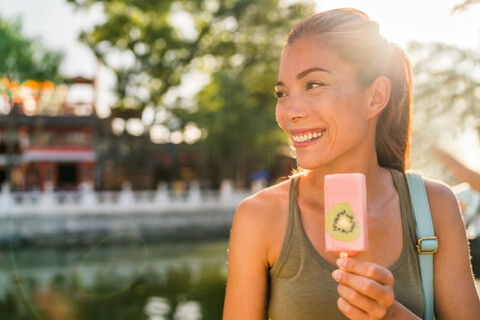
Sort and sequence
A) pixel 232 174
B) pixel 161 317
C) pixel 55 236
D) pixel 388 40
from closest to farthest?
pixel 388 40 < pixel 161 317 < pixel 55 236 < pixel 232 174

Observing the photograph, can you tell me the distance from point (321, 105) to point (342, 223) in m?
0.30

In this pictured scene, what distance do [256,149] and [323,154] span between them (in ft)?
67.8

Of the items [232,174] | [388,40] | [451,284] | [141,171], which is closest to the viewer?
[451,284]

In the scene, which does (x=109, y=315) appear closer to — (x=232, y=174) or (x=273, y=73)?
(x=273, y=73)

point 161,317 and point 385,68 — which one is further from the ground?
point 385,68

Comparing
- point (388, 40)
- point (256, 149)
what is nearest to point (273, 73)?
point (256, 149)

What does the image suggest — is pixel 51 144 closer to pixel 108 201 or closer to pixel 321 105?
pixel 108 201

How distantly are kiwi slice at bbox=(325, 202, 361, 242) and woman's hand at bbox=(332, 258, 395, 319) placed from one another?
0.17 feet

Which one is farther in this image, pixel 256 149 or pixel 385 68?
pixel 256 149

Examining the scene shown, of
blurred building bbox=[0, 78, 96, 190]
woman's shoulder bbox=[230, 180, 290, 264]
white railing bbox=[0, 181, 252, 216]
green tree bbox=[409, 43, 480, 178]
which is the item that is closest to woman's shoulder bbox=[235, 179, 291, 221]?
woman's shoulder bbox=[230, 180, 290, 264]

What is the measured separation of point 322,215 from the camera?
1313 millimetres

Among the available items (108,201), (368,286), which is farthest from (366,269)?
(108,201)

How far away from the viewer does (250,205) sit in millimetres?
1312

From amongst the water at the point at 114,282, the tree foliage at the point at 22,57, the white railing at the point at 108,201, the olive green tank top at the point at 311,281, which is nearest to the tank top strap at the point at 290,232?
the olive green tank top at the point at 311,281
